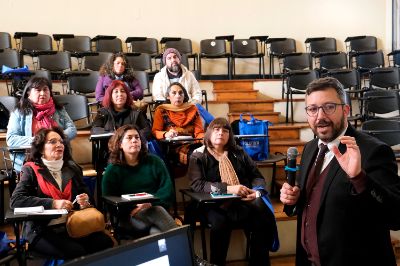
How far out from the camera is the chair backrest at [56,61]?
18.9 ft

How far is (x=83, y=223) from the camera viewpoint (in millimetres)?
2447

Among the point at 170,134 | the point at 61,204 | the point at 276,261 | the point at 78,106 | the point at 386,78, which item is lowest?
the point at 276,261

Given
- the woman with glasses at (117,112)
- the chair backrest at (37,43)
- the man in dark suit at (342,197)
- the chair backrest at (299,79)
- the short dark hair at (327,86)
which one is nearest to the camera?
the man in dark suit at (342,197)

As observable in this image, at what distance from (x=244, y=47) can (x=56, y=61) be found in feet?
9.13

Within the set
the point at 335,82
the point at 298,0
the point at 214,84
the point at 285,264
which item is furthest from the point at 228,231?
the point at 298,0

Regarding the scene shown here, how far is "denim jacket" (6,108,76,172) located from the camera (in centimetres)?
318

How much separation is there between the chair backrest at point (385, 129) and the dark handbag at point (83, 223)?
2488 mm

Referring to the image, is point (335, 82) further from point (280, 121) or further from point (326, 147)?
point (280, 121)

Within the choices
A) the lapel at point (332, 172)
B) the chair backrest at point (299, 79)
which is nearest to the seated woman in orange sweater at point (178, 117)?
the chair backrest at point (299, 79)

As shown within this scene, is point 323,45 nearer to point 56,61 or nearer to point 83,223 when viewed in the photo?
point 56,61

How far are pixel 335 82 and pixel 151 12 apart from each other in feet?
19.8

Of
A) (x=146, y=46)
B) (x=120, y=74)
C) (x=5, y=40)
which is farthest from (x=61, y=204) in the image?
(x=146, y=46)

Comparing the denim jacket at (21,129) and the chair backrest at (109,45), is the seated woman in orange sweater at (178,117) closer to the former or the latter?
the denim jacket at (21,129)

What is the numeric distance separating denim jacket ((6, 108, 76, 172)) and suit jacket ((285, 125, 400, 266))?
2249 mm
